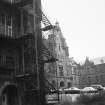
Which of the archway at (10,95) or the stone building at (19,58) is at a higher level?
the stone building at (19,58)

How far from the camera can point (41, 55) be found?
2009 cm

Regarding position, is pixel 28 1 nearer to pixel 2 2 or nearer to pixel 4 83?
pixel 2 2

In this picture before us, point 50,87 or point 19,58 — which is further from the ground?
point 19,58

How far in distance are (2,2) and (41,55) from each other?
6.34 metres

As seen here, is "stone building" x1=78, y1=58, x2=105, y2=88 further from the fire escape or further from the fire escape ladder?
the fire escape

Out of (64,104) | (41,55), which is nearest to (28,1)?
(41,55)

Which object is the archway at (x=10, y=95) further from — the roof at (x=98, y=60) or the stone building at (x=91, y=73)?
the roof at (x=98, y=60)

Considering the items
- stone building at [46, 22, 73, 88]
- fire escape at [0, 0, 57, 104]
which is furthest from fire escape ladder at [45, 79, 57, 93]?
stone building at [46, 22, 73, 88]

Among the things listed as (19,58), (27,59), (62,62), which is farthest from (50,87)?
(62,62)

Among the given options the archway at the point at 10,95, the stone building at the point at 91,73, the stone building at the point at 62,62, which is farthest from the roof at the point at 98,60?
the archway at the point at 10,95

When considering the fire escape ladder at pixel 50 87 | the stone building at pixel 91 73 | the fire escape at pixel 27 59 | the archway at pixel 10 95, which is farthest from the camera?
the stone building at pixel 91 73

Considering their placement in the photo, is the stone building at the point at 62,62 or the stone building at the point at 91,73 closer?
the stone building at the point at 62,62

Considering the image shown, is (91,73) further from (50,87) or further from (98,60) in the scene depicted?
(50,87)

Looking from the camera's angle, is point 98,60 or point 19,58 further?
point 98,60
